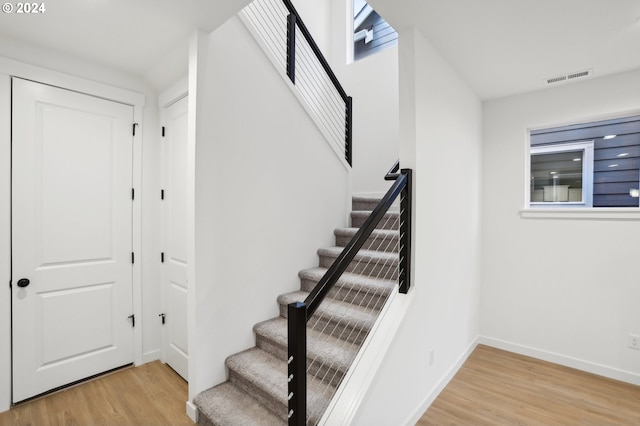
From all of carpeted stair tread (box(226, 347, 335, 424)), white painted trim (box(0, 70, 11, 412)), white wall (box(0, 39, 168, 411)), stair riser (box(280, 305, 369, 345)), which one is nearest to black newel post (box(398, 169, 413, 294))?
stair riser (box(280, 305, 369, 345))

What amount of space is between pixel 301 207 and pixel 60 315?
2145mm

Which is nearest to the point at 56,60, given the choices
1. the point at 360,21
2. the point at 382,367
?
the point at 382,367

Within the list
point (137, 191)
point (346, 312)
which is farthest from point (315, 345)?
point (137, 191)

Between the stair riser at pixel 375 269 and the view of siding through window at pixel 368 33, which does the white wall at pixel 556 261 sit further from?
the view of siding through window at pixel 368 33

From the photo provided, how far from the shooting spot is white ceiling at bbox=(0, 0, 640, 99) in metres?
1.79

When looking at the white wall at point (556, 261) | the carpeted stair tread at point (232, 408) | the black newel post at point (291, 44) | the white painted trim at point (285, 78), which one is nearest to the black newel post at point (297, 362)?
the carpeted stair tread at point (232, 408)

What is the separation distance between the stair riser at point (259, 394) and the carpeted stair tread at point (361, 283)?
3.00 feet

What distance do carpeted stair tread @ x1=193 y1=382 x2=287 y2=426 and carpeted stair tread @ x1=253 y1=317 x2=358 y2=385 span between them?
0.35 m

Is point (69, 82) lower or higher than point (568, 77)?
lower

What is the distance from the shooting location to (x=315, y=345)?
2055 mm

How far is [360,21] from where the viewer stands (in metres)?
4.56

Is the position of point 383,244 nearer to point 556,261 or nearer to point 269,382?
point 269,382

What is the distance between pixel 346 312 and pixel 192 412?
126 centimetres

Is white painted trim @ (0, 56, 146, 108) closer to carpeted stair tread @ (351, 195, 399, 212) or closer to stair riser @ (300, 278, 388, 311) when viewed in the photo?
carpeted stair tread @ (351, 195, 399, 212)
